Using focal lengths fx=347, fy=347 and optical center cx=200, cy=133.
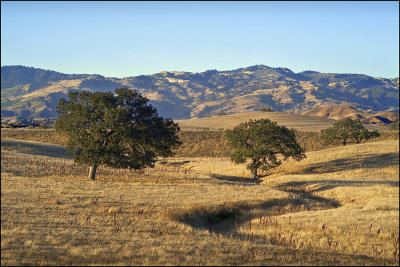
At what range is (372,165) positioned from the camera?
202 ft

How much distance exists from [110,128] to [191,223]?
65.5 feet

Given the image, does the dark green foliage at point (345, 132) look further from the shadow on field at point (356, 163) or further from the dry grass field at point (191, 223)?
the dry grass field at point (191, 223)

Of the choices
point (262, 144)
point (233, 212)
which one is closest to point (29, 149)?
point (262, 144)

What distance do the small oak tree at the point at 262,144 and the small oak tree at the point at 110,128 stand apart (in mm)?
20348

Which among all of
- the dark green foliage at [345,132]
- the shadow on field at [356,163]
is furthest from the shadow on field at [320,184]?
the dark green foliage at [345,132]

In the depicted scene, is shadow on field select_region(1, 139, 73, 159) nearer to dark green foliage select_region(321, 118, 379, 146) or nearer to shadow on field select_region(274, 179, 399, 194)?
shadow on field select_region(274, 179, 399, 194)

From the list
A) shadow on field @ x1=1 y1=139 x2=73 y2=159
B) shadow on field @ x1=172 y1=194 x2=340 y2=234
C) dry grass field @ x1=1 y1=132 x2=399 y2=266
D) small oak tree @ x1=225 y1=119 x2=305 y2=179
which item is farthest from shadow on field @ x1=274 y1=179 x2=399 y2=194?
shadow on field @ x1=1 y1=139 x2=73 y2=159

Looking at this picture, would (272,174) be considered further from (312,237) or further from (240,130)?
(312,237)

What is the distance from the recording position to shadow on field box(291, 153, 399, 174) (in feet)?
202

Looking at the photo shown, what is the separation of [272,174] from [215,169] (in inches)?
509

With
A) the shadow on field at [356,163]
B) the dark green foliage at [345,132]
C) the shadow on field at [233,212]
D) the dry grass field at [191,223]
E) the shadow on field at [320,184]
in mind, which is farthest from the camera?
the dark green foliage at [345,132]

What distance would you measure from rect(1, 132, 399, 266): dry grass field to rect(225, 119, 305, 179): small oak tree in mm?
9446

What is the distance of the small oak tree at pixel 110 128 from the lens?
3991 centimetres

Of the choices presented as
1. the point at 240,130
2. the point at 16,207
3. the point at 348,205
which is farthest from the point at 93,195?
the point at 240,130
